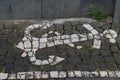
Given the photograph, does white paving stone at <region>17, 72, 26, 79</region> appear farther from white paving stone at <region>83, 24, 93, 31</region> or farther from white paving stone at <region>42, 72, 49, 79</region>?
white paving stone at <region>83, 24, 93, 31</region>

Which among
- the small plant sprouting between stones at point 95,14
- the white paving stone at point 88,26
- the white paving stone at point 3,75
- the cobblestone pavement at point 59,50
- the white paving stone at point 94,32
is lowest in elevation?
the white paving stone at point 3,75

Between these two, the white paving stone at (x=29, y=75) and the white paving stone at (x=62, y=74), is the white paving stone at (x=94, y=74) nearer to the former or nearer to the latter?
the white paving stone at (x=62, y=74)

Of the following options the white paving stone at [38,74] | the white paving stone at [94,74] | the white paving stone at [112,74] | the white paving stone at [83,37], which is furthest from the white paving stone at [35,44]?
the white paving stone at [112,74]

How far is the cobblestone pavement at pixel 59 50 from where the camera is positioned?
4734mm

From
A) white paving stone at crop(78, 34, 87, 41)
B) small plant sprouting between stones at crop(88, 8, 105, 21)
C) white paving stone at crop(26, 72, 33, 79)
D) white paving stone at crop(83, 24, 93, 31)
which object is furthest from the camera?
small plant sprouting between stones at crop(88, 8, 105, 21)

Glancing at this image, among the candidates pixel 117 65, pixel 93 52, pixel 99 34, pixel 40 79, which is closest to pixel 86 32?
pixel 99 34

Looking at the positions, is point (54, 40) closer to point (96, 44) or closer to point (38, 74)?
point (96, 44)

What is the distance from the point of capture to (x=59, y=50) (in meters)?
5.23

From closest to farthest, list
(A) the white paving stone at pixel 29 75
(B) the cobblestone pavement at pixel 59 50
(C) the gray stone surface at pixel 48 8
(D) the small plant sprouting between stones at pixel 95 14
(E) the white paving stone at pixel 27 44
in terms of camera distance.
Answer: (A) the white paving stone at pixel 29 75, (B) the cobblestone pavement at pixel 59 50, (E) the white paving stone at pixel 27 44, (C) the gray stone surface at pixel 48 8, (D) the small plant sprouting between stones at pixel 95 14

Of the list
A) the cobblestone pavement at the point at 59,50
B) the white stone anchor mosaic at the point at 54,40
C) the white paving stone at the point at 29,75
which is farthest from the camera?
the white stone anchor mosaic at the point at 54,40

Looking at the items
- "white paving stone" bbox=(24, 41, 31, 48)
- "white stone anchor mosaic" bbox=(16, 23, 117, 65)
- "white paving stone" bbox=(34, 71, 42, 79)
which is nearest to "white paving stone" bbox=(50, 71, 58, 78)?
"white paving stone" bbox=(34, 71, 42, 79)

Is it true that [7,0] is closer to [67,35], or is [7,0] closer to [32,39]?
[32,39]

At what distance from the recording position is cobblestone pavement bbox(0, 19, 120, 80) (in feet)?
15.5

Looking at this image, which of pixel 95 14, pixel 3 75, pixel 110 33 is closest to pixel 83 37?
pixel 110 33
